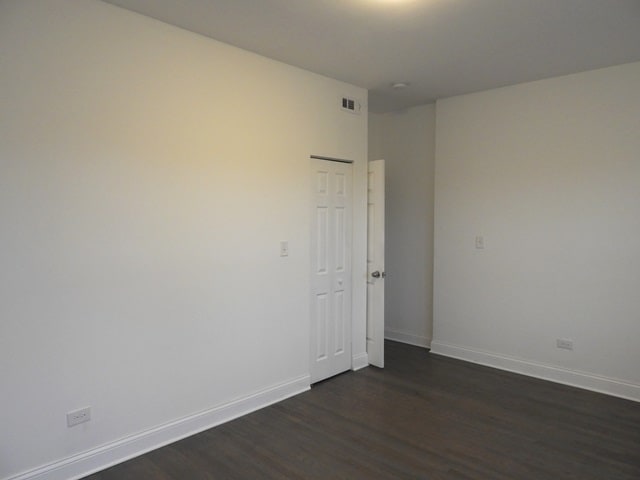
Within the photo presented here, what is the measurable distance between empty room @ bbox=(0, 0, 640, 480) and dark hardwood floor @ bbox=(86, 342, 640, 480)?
22 millimetres

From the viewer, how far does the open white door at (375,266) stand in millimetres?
4301

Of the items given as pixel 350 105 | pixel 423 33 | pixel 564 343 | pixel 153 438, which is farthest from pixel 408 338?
pixel 423 33

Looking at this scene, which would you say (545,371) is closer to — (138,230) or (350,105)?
(350,105)

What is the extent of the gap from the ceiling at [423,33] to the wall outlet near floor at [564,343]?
2.40 meters

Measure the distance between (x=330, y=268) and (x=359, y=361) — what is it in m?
1.04

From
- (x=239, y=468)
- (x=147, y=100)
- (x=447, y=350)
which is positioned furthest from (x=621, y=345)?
(x=147, y=100)

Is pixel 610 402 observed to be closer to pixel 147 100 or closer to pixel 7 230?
pixel 147 100

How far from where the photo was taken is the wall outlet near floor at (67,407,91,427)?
245 cm

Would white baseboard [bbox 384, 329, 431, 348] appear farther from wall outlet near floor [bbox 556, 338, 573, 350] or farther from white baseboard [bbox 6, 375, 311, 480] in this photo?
white baseboard [bbox 6, 375, 311, 480]

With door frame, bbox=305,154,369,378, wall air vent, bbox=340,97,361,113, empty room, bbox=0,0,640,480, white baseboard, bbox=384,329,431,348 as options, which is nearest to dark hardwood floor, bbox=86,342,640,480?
empty room, bbox=0,0,640,480

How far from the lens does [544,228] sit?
401 centimetres

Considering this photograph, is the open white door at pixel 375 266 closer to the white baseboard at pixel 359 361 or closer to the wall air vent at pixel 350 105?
the white baseboard at pixel 359 361

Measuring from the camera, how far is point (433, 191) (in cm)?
493

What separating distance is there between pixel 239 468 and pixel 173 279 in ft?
4.14
